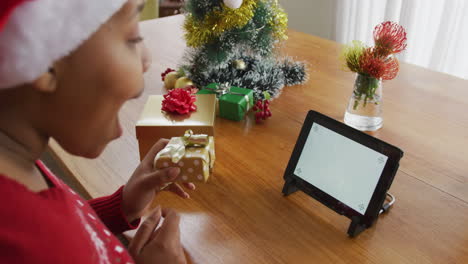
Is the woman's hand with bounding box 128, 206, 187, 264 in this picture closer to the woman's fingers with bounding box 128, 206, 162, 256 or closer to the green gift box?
the woman's fingers with bounding box 128, 206, 162, 256

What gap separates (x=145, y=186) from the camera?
0.80 meters

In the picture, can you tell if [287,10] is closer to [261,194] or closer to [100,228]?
[261,194]

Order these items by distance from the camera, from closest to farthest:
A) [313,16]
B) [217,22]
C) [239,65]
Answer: [217,22] → [239,65] → [313,16]

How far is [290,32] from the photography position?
1.75 metres

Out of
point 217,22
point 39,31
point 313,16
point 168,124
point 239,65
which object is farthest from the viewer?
point 313,16

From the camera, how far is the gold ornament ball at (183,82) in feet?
4.00

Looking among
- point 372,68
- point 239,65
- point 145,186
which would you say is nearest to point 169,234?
point 145,186

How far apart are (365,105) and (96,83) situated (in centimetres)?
73

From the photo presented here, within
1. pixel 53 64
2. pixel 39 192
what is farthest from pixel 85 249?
pixel 53 64

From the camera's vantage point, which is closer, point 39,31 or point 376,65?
point 39,31

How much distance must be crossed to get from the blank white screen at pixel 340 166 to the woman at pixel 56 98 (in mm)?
395

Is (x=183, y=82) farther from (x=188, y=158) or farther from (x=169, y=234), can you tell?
(x=169, y=234)

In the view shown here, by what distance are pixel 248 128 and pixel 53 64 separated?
2.26ft

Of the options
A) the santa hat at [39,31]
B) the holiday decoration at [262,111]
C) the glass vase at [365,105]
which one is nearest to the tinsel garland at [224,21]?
the holiday decoration at [262,111]
